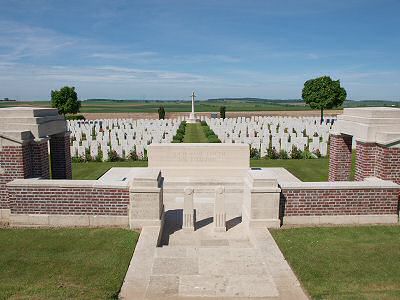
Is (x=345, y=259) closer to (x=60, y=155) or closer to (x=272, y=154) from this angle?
(x=60, y=155)

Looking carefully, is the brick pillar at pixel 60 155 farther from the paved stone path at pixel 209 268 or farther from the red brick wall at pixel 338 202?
the red brick wall at pixel 338 202

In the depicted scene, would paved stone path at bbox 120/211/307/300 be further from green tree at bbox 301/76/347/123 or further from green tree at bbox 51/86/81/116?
green tree at bbox 51/86/81/116

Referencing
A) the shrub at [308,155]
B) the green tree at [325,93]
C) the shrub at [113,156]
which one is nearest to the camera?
the shrub at [113,156]

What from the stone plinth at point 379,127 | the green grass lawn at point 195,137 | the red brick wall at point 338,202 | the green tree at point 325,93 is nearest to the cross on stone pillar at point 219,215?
the red brick wall at point 338,202

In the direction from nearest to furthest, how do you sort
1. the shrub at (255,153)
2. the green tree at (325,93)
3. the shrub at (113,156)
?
the shrub at (113,156) → the shrub at (255,153) → the green tree at (325,93)

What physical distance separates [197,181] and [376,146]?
5.52m

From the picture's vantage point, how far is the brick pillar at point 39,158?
805 centimetres

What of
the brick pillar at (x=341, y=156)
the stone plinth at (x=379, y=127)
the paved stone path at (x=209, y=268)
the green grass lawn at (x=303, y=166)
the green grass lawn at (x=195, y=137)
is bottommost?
the paved stone path at (x=209, y=268)

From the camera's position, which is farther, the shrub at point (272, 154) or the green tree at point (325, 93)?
the green tree at point (325, 93)

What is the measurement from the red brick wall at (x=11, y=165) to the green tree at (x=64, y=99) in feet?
118

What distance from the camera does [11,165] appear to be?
7766 millimetres

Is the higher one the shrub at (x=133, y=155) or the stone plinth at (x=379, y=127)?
the stone plinth at (x=379, y=127)

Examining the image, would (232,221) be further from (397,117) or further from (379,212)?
(397,117)

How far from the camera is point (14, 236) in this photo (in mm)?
7039
